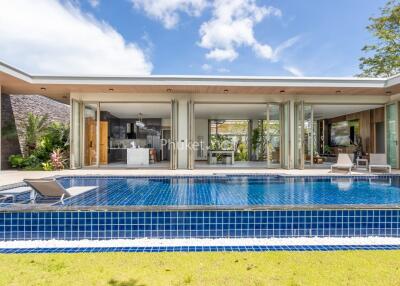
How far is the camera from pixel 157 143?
18547 millimetres

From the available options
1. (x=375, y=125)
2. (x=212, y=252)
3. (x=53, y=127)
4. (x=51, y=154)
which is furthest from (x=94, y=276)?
(x=375, y=125)

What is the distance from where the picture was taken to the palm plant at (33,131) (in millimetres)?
12062

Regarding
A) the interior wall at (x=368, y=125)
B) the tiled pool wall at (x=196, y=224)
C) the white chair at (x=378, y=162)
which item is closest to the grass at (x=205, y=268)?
the tiled pool wall at (x=196, y=224)

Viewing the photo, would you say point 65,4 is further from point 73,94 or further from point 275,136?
point 275,136

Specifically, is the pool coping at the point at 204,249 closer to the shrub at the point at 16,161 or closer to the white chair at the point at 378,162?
the white chair at the point at 378,162

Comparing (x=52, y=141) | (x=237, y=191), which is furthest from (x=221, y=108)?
(x=52, y=141)

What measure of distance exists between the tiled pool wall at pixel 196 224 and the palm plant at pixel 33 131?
30.4 feet

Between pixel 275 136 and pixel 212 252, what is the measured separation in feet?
30.8

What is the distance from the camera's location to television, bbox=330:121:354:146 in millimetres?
17812

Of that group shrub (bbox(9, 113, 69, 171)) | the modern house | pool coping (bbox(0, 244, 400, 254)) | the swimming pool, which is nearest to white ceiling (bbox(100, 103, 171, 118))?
the modern house

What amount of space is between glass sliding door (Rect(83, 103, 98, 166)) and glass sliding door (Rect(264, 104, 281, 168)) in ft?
25.0

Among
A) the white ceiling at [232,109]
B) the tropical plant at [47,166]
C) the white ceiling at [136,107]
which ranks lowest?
the tropical plant at [47,166]

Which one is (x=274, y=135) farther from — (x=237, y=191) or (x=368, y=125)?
(x=368, y=125)

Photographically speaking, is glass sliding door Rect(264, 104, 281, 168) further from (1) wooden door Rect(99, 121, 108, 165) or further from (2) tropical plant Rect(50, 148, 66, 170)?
(2) tropical plant Rect(50, 148, 66, 170)
